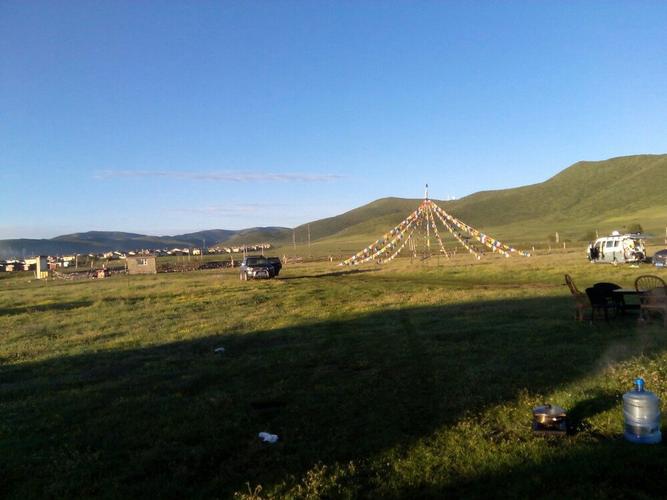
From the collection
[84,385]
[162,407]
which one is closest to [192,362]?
[84,385]

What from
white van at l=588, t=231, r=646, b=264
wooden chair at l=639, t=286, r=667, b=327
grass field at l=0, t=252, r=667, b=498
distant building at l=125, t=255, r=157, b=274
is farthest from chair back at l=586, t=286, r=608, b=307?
distant building at l=125, t=255, r=157, b=274

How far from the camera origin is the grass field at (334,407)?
193 inches

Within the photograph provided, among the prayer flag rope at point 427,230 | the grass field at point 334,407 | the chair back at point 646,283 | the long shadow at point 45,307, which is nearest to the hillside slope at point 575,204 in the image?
the prayer flag rope at point 427,230

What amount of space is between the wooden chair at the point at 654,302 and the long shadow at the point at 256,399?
0.84 meters

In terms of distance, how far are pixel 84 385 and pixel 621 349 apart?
879 centimetres

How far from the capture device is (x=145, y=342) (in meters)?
12.9

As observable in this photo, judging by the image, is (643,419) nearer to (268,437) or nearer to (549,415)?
(549,415)

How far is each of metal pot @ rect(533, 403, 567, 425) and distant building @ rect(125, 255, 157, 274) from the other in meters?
51.1

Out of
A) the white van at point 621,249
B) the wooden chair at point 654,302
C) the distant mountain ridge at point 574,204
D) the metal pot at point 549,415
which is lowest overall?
the metal pot at point 549,415

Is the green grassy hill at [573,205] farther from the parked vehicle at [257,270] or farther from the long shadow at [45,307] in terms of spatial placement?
the long shadow at [45,307]

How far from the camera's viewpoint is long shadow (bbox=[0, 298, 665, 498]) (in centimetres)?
533

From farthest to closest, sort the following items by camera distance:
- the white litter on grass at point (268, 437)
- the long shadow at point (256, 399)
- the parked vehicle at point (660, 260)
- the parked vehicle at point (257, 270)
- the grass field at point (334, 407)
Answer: the parked vehicle at point (257, 270)
the parked vehicle at point (660, 260)
the white litter on grass at point (268, 437)
the long shadow at point (256, 399)
the grass field at point (334, 407)

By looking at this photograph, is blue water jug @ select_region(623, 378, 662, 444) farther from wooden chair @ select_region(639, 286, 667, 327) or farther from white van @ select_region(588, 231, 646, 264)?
white van @ select_region(588, 231, 646, 264)

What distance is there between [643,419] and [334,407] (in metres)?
3.39
